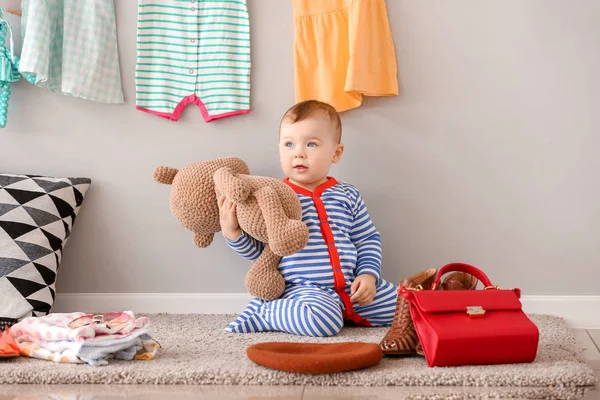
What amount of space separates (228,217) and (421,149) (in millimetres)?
627

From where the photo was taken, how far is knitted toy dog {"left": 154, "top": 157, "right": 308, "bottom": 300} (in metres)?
1.44

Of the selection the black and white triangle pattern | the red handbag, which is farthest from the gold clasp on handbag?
the black and white triangle pattern

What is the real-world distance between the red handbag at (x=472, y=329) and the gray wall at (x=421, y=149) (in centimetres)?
57

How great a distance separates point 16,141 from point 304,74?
→ 0.87 metres

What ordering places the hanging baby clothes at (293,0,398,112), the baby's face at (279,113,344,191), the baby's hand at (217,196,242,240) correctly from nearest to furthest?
the baby's hand at (217,196,242,240)
the baby's face at (279,113,344,191)
the hanging baby clothes at (293,0,398,112)

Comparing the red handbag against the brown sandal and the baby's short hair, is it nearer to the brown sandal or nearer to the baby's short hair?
the brown sandal

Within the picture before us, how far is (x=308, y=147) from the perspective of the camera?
1.72 meters

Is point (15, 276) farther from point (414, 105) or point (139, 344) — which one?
point (414, 105)

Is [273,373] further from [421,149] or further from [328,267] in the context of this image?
[421,149]

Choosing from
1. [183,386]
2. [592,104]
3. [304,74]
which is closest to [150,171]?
[304,74]

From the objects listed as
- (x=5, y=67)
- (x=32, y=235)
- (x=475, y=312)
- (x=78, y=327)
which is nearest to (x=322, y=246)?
(x=475, y=312)

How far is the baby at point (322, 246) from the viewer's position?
166 cm

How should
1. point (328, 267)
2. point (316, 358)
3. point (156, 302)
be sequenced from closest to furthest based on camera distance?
1. point (316, 358)
2. point (328, 267)
3. point (156, 302)

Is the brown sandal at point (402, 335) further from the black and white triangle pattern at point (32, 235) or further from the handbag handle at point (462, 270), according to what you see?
the black and white triangle pattern at point (32, 235)
